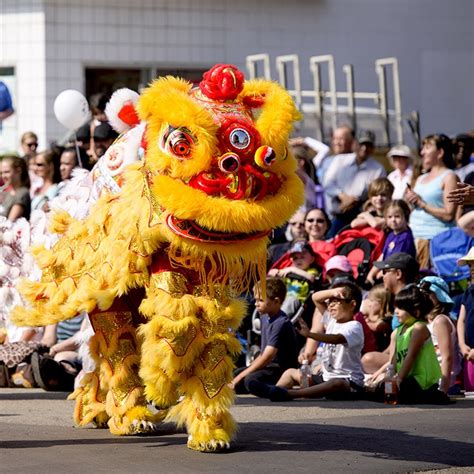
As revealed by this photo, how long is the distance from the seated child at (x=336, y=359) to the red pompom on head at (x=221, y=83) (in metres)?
3.07

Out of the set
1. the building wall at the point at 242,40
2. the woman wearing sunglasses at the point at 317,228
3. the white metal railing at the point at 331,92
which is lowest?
the woman wearing sunglasses at the point at 317,228

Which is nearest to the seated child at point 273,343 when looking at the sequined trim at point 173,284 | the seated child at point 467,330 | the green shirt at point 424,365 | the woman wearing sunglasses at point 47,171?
the green shirt at point 424,365

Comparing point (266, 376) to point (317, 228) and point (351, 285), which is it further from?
point (317, 228)

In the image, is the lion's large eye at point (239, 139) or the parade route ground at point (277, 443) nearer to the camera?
the parade route ground at point (277, 443)

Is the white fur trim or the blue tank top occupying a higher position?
the white fur trim

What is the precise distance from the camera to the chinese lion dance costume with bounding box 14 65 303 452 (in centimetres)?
675

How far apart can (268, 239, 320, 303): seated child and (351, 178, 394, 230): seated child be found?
25.0 inches

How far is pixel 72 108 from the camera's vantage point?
414 inches

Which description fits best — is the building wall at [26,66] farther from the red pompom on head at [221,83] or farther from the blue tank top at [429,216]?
the red pompom on head at [221,83]

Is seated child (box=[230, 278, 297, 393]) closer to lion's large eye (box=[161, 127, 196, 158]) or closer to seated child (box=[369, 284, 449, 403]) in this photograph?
seated child (box=[369, 284, 449, 403])

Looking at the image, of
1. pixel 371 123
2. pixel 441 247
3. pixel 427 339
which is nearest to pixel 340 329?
pixel 427 339

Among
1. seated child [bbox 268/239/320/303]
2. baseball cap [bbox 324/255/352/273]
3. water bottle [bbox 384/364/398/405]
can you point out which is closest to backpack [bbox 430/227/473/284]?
baseball cap [bbox 324/255/352/273]

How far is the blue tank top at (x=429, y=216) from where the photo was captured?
11.3 meters

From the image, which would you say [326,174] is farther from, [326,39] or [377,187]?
[326,39]
